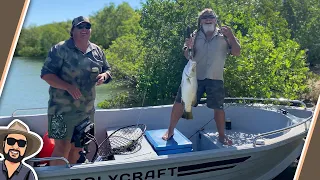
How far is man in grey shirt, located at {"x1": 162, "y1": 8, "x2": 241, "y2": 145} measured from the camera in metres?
3.46

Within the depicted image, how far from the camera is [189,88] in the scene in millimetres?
3402

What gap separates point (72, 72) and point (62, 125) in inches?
18.6

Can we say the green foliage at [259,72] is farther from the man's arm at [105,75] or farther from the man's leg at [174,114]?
the man's arm at [105,75]

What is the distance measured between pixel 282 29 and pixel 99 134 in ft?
15.0

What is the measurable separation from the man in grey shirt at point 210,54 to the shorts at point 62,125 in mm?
1074

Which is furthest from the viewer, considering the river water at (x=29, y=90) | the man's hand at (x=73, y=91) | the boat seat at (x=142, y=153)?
the river water at (x=29, y=90)

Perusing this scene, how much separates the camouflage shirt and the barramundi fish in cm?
81

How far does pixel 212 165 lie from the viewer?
3330 millimetres

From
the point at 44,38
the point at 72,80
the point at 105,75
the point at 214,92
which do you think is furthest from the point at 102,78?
the point at 44,38

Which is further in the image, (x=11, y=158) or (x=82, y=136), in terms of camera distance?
(x=82, y=136)

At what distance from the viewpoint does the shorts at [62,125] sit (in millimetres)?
Answer: 3033

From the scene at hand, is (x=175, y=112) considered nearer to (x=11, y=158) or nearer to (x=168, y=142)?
(x=168, y=142)

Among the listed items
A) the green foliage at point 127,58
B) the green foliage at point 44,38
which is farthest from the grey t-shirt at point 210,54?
the green foliage at point 127,58

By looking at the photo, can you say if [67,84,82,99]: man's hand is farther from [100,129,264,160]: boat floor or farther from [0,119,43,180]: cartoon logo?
[100,129,264,160]: boat floor
